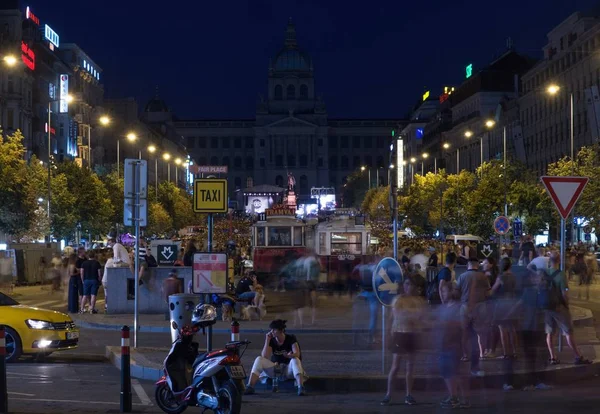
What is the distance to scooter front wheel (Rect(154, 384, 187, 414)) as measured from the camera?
1255 centimetres

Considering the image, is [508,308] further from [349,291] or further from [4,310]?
[349,291]

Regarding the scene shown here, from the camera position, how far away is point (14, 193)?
169ft

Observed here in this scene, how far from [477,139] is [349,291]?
75770 millimetres

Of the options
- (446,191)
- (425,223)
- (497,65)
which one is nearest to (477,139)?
(497,65)

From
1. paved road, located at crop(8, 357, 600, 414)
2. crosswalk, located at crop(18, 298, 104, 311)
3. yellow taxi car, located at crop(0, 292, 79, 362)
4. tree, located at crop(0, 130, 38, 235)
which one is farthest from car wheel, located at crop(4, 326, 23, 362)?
tree, located at crop(0, 130, 38, 235)

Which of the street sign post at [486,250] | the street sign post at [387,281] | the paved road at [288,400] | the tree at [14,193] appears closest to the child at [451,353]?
the paved road at [288,400]

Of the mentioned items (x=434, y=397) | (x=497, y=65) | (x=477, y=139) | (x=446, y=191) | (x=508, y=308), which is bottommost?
(x=434, y=397)

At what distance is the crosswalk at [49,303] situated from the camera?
107ft

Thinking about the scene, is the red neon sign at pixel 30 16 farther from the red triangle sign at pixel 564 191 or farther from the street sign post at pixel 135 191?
the red triangle sign at pixel 564 191

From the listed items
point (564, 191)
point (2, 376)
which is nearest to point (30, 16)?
point (564, 191)

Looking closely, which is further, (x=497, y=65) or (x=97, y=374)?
(x=497, y=65)

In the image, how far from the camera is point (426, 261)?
36.1m

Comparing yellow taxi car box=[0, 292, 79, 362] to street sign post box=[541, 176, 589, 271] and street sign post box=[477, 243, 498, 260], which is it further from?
street sign post box=[477, 243, 498, 260]

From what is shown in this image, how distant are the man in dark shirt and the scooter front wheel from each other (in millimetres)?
15614
